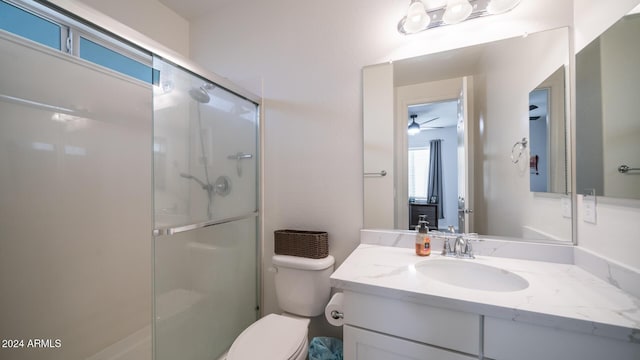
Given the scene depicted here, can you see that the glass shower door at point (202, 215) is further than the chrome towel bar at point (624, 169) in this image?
Yes

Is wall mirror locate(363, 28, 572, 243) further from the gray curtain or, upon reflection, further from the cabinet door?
the cabinet door

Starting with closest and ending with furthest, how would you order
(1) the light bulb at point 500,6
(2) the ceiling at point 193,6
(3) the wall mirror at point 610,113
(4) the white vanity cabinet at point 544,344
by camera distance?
1. (4) the white vanity cabinet at point 544,344
2. (3) the wall mirror at point 610,113
3. (1) the light bulb at point 500,6
4. (2) the ceiling at point 193,6

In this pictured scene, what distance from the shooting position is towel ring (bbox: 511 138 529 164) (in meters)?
1.13

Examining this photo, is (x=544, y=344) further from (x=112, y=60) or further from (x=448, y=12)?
(x=112, y=60)

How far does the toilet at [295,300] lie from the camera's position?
1148mm

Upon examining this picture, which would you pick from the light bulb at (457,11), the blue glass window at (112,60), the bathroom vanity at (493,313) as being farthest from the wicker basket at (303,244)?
the light bulb at (457,11)

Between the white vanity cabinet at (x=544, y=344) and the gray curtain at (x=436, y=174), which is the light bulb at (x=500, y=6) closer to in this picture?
the gray curtain at (x=436, y=174)

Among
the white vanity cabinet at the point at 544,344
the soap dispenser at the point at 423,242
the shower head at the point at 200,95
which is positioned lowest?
the white vanity cabinet at the point at 544,344

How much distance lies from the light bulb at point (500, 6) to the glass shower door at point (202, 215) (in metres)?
1.41

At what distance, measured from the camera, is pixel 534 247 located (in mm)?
1080

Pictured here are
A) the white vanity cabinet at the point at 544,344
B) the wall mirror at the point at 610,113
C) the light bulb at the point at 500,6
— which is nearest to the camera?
the white vanity cabinet at the point at 544,344

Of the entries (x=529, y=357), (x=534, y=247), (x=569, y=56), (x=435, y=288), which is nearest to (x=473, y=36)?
(x=569, y=56)

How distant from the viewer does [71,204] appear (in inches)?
54.7

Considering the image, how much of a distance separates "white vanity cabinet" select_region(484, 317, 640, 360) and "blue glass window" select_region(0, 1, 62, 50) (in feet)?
7.28
